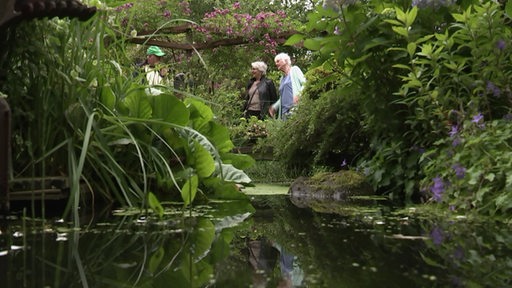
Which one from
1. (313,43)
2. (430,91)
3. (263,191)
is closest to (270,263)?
(430,91)

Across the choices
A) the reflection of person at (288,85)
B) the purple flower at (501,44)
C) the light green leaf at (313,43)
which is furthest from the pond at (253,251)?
the reflection of person at (288,85)

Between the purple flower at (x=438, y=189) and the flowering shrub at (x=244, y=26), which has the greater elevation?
the flowering shrub at (x=244, y=26)

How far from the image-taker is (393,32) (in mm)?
3570

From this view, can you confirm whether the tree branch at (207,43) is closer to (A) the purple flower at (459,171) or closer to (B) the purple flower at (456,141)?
(B) the purple flower at (456,141)

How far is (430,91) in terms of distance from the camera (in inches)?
129

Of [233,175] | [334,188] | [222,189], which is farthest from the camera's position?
[334,188]

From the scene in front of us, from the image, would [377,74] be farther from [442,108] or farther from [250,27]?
[250,27]

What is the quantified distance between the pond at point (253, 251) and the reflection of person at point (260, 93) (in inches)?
295

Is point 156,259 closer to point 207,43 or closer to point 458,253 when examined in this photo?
point 458,253

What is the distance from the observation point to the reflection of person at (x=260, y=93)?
10.1m

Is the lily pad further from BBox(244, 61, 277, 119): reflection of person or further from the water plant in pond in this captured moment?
BBox(244, 61, 277, 119): reflection of person

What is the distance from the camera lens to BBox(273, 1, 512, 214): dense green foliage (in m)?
2.69

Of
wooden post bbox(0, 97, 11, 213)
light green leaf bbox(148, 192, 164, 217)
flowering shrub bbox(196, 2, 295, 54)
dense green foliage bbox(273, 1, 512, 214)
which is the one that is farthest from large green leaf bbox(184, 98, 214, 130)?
flowering shrub bbox(196, 2, 295, 54)

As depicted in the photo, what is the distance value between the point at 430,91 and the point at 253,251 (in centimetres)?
187
